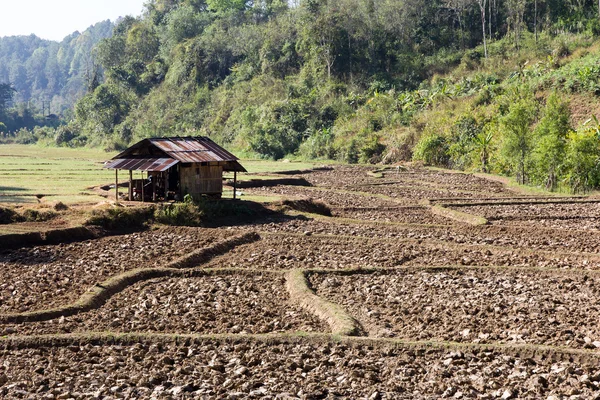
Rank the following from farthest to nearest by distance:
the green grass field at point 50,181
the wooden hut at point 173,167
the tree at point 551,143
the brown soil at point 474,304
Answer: the tree at point 551,143
the green grass field at point 50,181
the wooden hut at point 173,167
the brown soil at point 474,304

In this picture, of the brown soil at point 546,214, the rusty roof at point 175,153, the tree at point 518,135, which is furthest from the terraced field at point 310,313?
the tree at point 518,135

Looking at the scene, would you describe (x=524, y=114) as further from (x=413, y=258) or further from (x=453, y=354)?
(x=453, y=354)

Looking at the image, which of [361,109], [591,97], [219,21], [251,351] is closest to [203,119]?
[219,21]

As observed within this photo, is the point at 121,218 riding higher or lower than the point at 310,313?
higher

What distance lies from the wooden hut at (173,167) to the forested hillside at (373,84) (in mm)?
15357

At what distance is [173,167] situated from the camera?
88.8 ft

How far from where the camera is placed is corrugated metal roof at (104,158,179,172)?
2561 centimetres

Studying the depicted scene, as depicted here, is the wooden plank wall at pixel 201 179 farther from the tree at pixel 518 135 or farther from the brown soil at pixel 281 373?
the tree at pixel 518 135

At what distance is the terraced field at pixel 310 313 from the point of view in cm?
1011

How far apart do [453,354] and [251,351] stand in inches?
120

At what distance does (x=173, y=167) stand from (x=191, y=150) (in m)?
0.91

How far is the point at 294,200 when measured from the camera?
28469mm

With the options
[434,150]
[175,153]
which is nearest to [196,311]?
[175,153]

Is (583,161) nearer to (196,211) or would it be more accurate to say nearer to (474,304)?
(196,211)
